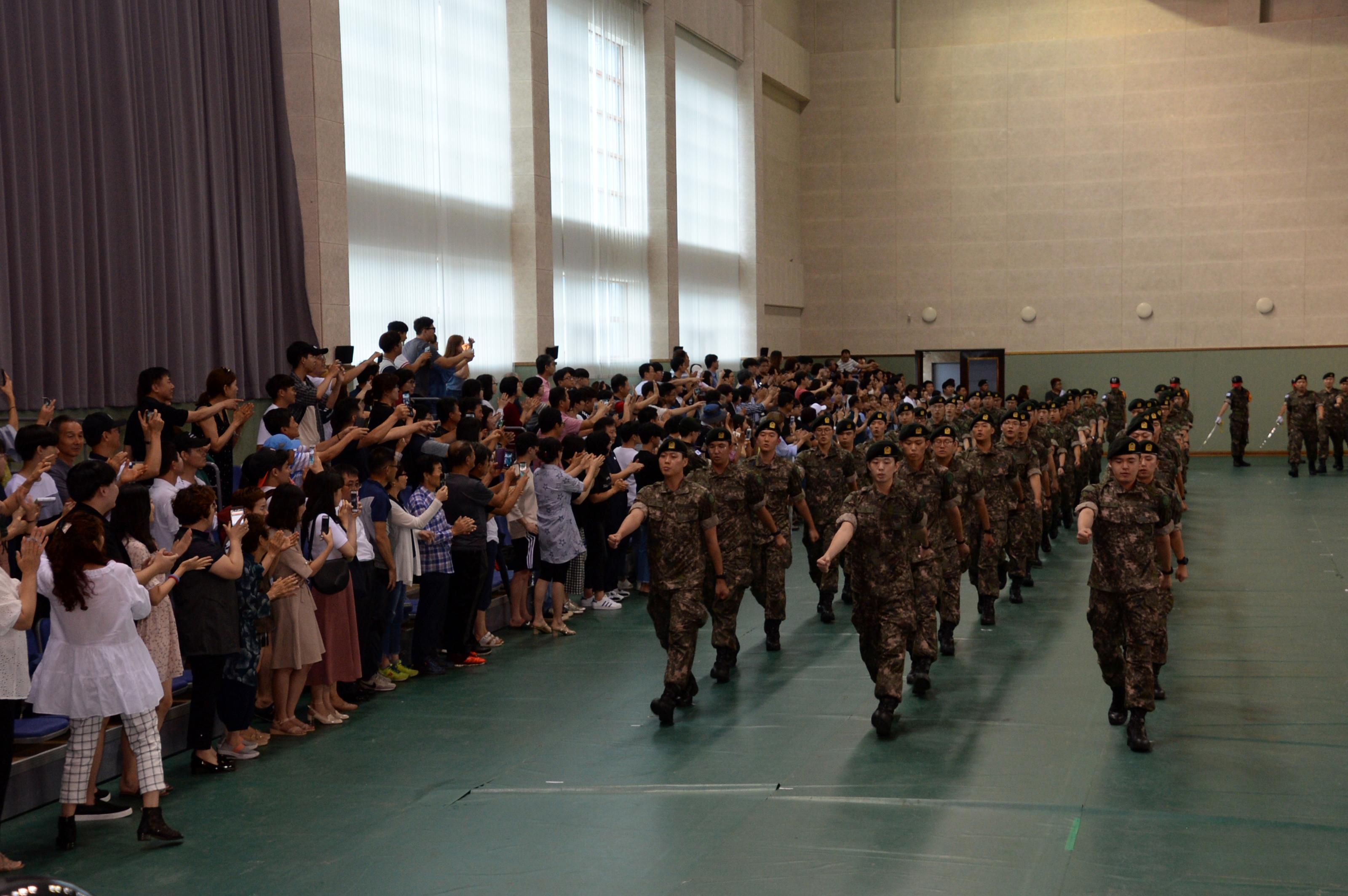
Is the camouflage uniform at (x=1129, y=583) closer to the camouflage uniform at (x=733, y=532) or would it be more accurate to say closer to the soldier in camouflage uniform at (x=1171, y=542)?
the soldier in camouflage uniform at (x=1171, y=542)

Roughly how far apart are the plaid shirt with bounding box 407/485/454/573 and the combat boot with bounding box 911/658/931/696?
357cm

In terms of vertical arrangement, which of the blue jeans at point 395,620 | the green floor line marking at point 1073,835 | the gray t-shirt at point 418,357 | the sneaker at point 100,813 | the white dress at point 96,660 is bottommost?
the green floor line marking at point 1073,835

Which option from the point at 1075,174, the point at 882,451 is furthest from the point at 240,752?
the point at 1075,174

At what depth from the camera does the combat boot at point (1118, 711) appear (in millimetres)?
7836

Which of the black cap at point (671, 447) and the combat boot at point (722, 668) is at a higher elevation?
the black cap at point (671, 447)

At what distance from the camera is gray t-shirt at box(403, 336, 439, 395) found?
1266 centimetres

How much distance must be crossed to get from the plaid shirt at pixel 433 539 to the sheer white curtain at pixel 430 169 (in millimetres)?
5672

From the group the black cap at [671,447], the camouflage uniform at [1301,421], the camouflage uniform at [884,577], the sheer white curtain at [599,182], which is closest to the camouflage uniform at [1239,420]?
the camouflage uniform at [1301,421]

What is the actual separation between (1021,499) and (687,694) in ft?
16.5

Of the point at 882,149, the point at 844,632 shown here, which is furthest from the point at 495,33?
the point at 882,149

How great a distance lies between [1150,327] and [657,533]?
24.7m

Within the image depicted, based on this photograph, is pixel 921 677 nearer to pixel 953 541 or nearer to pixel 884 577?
pixel 884 577

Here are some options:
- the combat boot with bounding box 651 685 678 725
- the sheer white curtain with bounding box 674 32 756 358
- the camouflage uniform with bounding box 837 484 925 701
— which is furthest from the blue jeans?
the sheer white curtain with bounding box 674 32 756 358

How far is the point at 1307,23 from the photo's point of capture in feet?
92.9
